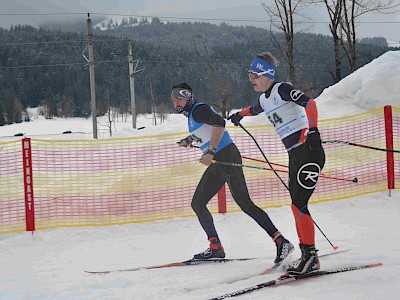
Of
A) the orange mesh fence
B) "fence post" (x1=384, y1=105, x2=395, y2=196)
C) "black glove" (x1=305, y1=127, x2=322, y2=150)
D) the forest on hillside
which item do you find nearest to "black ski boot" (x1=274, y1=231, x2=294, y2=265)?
"black glove" (x1=305, y1=127, x2=322, y2=150)

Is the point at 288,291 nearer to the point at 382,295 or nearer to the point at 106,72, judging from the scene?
the point at 382,295

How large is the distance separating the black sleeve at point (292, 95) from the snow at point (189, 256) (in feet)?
5.10

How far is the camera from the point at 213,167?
4918 mm

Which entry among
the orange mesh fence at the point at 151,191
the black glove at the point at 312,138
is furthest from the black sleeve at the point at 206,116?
the orange mesh fence at the point at 151,191

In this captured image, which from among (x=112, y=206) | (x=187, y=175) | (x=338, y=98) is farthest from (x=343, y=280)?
(x=338, y=98)

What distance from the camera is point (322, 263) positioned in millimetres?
4438

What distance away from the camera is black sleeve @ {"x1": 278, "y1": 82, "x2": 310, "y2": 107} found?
3979mm

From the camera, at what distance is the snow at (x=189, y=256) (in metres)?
3.87

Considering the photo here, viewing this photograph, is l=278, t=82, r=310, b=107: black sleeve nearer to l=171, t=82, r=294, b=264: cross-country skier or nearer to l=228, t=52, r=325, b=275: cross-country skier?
l=228, t=52, r=325, b=275: cross-country skier

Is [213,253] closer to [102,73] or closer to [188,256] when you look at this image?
[188,256]

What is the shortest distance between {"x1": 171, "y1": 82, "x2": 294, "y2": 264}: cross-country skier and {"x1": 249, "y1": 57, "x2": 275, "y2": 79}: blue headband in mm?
657

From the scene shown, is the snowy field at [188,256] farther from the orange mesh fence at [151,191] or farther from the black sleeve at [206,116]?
the black sleeve at [206,116]

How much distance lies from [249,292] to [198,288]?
53cm

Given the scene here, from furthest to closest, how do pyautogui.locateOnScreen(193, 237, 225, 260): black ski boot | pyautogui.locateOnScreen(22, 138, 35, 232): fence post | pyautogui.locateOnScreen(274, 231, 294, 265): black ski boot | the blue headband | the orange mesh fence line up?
the orange mesh fence → pyautogui.locateOnScreen(22, 138, 35, 232): fence post → pyautogui.locateOnScreen(193, 237, 225, 260): black ski boot → pyautogui.locateOnScreen(274, 231, 294, 265): black ski boot → the blue headband
